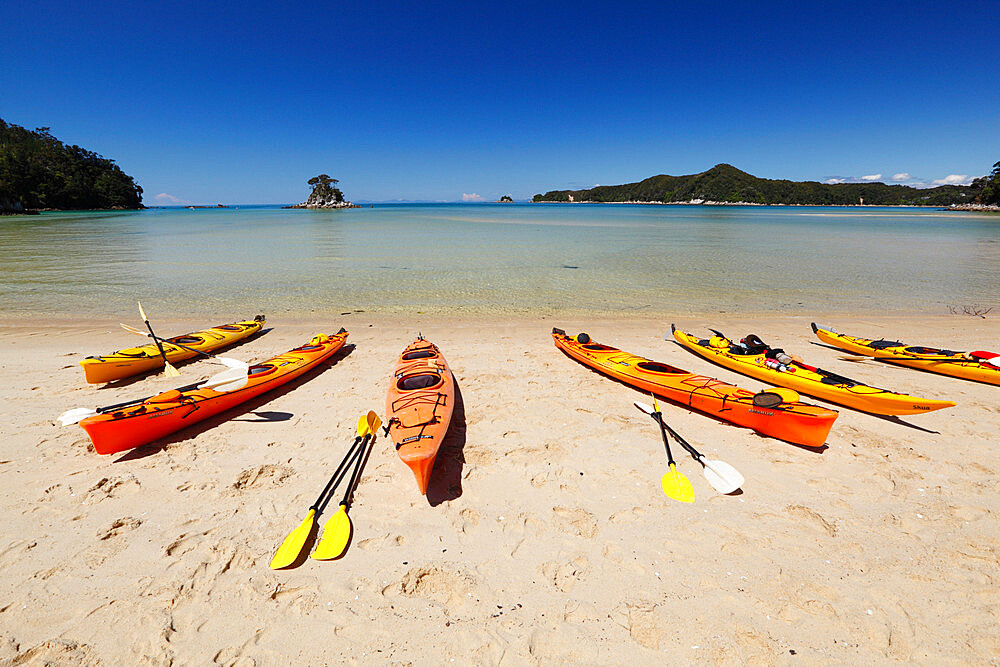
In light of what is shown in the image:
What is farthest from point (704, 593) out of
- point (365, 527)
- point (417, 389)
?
point (417, 389)

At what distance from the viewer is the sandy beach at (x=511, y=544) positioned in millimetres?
2883

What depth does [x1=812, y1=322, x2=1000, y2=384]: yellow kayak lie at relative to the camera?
6805 mm

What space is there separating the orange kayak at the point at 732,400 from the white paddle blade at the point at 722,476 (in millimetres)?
1149

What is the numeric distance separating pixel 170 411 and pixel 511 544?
4885 mm

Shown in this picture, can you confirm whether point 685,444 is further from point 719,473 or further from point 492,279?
point 492,279

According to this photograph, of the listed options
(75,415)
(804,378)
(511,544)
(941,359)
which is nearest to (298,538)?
(511,544)

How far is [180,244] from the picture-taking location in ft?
101

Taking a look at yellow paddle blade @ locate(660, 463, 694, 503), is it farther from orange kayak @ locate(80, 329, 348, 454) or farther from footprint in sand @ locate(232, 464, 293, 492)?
orange kayak @ locate(80, 329, 348, 454)

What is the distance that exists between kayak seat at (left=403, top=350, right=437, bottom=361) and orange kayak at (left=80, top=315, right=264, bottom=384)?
4.63 meters

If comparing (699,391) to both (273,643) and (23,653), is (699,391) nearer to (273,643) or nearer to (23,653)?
(273,643)

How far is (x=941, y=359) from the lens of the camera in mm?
7164

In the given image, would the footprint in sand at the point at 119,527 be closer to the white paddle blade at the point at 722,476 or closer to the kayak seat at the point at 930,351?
the white paddle blade at the point at 722,476

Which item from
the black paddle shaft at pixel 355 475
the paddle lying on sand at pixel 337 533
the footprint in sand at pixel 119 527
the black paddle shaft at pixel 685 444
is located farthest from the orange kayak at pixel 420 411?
the black paddle shaft at pixel 685 444

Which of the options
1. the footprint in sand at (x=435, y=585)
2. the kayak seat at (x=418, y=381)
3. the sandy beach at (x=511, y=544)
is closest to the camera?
the sandy beach at (x=511, y=544)
